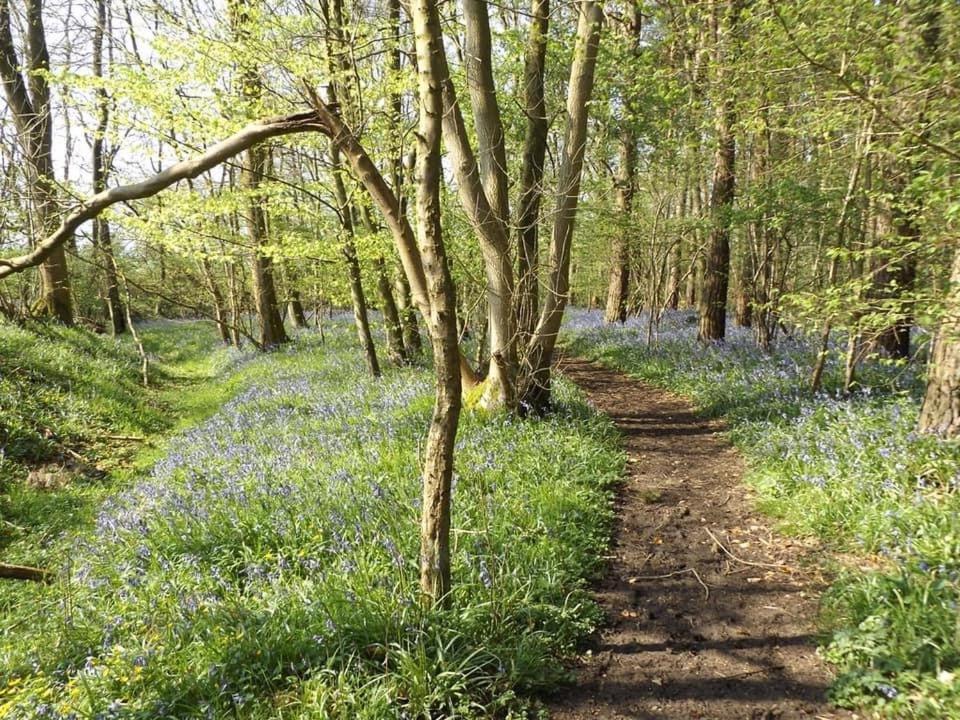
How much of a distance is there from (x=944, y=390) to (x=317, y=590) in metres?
5.88

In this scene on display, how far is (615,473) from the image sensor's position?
235 inches

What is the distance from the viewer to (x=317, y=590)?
11.2ft

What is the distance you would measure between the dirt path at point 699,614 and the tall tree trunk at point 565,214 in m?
1.95

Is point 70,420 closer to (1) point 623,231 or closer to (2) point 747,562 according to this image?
(2) point 747,562

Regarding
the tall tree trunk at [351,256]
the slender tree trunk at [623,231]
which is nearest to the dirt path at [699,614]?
the tall tree trunk at [351,256]

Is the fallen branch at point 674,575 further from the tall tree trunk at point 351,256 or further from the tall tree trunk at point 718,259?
the tall tree trunk at point 718,259

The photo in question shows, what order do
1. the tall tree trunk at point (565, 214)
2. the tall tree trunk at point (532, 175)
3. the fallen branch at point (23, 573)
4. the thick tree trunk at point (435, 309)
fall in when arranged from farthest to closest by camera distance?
the tall tree trunk at point (532, 175) → the tall tree trunk at point (565, 214) → the fallen branch at point (23, 573) → the thick tree trunk at point (435, 309)

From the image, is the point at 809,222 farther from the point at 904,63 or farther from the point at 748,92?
the point at 904,63

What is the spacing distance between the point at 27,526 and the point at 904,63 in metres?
9.71

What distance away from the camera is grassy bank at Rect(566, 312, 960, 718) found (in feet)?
9.35

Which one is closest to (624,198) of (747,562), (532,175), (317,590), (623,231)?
(623,231)

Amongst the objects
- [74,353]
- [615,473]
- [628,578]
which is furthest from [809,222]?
[74,353]

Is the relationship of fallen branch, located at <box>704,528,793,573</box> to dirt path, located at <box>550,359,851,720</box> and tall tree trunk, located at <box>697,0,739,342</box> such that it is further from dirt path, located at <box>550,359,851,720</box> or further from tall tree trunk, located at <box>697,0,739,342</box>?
tall tree trunk, located at <box>697,0,739,342</box>

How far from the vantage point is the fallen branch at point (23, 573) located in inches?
168
